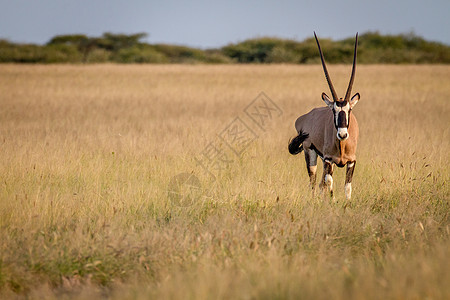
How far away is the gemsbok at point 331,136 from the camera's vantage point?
6109 mm

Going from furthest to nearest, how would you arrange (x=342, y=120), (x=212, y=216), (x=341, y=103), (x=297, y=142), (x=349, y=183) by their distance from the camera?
(x=297, y=142)
(x=349, y=183)
(x=341, y=103)
(x=342, y=120)
(x=212, y=216)

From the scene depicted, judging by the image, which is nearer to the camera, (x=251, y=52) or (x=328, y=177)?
(x=328, y=177)

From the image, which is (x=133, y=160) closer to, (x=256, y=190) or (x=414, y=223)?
(x=256, y=190)

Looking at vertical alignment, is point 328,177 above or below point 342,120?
below

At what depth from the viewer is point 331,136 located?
6.66 m

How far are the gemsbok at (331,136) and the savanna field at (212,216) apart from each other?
0.30 m

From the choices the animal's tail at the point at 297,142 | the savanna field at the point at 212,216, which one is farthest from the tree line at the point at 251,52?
the animal's tail at the point at 297,142

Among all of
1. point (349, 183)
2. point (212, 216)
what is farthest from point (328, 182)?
point (212, 216)

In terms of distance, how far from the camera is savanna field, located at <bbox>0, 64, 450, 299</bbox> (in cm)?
370

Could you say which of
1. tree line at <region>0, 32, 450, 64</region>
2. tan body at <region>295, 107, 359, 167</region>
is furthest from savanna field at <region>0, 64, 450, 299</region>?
tree line at <region>0, 32, 450, 64</region>

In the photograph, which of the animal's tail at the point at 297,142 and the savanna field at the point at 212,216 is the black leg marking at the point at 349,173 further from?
the animal's tail at the point at 297,142

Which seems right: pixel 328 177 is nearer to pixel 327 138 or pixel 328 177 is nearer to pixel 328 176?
pixel 328 176

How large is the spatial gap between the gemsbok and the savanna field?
30 centimetres

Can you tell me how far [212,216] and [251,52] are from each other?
153 ft
